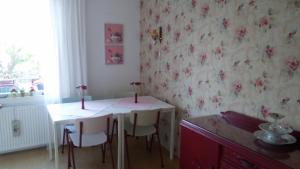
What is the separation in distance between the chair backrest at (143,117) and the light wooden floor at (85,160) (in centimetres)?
59

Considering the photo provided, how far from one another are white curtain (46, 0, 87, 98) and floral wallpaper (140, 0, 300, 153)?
3.41 ft

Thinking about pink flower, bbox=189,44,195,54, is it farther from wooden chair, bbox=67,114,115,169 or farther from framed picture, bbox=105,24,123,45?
framed picture, bbox=105,24,123,45

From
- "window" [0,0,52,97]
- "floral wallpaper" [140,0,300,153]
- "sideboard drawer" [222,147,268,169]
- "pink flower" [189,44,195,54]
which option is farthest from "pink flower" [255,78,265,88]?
"window" [0,0,52,97]

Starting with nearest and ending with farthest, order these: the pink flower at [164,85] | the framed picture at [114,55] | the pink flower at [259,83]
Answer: the pink flower at [259,83] → the pink flower at [164,85] → the framed picture at [114,55]

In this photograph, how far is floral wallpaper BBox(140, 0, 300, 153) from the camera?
177 cm

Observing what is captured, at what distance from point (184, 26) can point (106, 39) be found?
1375mm

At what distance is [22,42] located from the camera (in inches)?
133

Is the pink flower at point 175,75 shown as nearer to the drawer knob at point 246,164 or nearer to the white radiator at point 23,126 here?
the drawer knob at point 246,164

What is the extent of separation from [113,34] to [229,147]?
8.68 ft

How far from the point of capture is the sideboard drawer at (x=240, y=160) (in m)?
1.55

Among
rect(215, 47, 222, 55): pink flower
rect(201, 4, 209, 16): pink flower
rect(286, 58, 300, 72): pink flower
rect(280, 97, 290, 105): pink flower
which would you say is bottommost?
rect(280, 97, 290, 105): pink flower

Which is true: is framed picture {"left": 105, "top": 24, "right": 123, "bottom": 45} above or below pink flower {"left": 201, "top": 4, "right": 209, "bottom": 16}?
below

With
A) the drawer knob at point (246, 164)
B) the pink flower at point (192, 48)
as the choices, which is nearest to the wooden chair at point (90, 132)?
the pink flower at point (192, 48)

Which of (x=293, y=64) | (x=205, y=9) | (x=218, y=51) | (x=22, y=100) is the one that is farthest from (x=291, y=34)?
(x=22, y=100)
